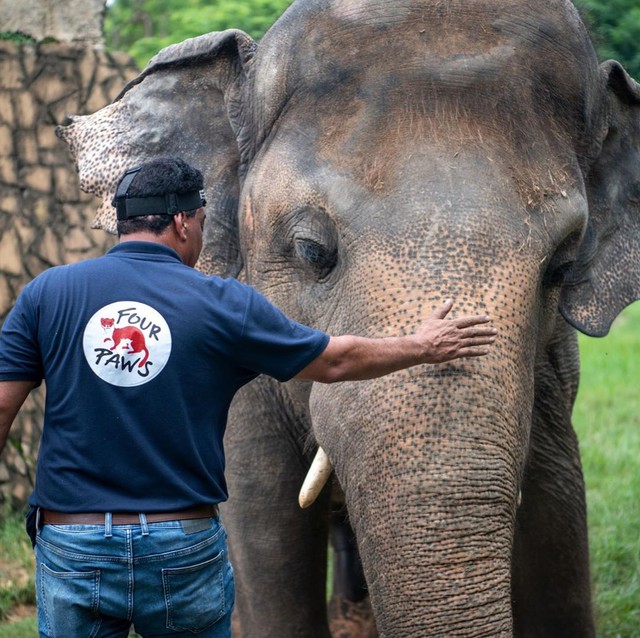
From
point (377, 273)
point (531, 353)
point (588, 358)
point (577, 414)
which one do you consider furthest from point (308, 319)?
point (588, 358)

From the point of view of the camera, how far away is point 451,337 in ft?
8.85

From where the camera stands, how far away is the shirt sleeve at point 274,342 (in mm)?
2670

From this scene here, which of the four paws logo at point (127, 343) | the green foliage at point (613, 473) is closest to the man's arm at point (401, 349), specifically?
the four paws logo at point (127, 343)

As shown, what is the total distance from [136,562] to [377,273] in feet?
2.67

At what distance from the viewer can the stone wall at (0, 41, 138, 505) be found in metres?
5.96

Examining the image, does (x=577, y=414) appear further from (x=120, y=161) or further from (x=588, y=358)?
(x=120, y=161)

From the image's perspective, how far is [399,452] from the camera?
8.87 feet

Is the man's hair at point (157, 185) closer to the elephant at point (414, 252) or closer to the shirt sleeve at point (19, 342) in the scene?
the shirt sleeve at point (19, 342)

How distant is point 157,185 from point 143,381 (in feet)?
1.29

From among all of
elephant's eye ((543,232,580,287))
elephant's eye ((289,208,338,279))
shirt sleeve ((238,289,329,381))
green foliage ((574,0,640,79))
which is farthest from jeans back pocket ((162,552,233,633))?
green foliage ((574,0,640,79))

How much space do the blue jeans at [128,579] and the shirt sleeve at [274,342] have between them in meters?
0.35

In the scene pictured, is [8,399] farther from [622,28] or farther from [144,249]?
[622,28]

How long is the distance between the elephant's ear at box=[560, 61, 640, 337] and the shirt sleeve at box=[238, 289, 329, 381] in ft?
3.97

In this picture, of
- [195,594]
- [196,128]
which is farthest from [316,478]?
[196,128]
